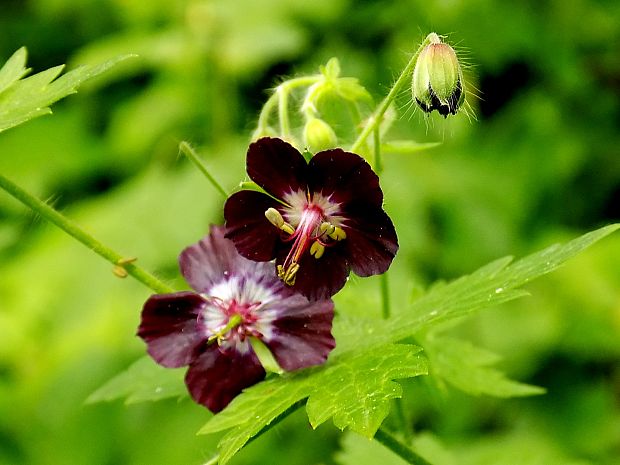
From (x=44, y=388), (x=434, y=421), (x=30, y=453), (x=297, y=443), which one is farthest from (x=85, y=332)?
(x=434, y=421)

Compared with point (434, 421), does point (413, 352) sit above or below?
above

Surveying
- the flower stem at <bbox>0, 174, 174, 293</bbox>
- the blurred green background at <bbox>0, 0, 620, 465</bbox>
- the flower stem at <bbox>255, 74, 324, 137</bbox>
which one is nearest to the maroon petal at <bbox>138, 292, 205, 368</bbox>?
the flower stem at <bbox>0, 174, 174, 293</bbox>

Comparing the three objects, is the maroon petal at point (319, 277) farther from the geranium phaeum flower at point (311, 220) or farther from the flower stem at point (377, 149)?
the flower stem at point (377, 149)

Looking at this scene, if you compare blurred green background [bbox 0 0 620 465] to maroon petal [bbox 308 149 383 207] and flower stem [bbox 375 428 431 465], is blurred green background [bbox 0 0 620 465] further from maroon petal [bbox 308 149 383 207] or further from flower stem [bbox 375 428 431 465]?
maroon petal [bbox 308 149 383 207]

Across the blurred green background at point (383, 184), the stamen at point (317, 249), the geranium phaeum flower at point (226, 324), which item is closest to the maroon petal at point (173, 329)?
the geranium phaeum flower at point (226, 324)

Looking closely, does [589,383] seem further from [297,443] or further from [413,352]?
[413,352]

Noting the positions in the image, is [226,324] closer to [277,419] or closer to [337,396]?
[277,419]
